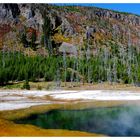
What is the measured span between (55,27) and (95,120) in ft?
400

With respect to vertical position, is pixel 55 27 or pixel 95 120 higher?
pixel 55 27

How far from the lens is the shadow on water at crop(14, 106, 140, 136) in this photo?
25.0m

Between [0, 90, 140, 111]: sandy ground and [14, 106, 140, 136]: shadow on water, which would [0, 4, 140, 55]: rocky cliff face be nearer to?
[0, 90, 140, 111]: sandy ground

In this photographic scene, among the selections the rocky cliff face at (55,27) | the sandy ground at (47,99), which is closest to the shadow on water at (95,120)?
the sandy ground at (47,99)

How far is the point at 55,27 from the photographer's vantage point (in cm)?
14875

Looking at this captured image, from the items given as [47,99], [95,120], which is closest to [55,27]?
[47,99]

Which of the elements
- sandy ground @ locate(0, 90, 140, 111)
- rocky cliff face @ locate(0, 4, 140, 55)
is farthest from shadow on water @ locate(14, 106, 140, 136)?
rocky cliff face @ locate(0, 4, 140, 55)

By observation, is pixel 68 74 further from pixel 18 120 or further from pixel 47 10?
pixel 47 10

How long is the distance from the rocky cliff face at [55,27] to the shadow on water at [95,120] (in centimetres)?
8339

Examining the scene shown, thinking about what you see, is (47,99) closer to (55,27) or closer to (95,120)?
(95,120)

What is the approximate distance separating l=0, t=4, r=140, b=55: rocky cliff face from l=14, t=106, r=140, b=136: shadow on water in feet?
274

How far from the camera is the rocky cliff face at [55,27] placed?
128 meters

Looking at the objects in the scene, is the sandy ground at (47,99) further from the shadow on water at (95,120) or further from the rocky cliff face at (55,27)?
the rocky cliff face at (55,27)

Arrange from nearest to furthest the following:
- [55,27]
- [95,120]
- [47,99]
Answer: [95,120], [47,99], [55,27]
